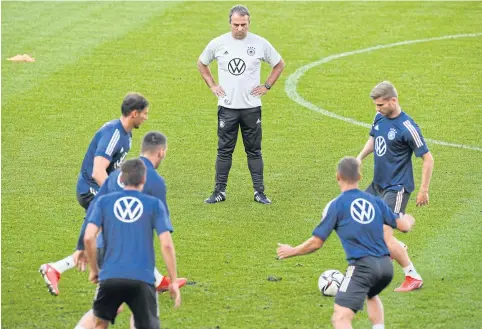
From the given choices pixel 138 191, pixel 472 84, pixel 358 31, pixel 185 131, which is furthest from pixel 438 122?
pixel 138 191

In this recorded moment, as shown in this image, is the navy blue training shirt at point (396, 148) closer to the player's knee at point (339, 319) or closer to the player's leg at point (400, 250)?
the player's leg at point (400, 250)

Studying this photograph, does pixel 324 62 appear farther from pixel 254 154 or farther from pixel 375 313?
pixel 375 313

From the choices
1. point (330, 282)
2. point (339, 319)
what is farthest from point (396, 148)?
point (339, 319)

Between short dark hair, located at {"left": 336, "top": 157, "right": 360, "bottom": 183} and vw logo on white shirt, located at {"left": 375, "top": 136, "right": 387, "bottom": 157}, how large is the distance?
215 centimetres

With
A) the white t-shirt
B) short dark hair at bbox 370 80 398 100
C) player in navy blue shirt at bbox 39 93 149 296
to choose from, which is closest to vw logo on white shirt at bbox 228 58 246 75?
the white t-shirt

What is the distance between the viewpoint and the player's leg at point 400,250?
11203mm

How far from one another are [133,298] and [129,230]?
0.57m

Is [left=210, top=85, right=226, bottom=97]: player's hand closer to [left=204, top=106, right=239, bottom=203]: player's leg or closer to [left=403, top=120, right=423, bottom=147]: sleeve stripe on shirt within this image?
[left=204, top=106, right=239, bottom=203]: player's leg

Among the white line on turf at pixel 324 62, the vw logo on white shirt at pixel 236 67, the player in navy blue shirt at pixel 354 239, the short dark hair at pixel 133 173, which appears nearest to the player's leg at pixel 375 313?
the player in navy blue shirt at pixel 354 239

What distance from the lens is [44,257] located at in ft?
40.8

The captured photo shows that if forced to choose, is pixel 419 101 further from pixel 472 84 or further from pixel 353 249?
pixel 353 249

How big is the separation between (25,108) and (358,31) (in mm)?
8302

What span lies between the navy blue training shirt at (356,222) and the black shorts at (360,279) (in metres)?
0.07

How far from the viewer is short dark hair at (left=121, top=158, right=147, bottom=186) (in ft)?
29.6
